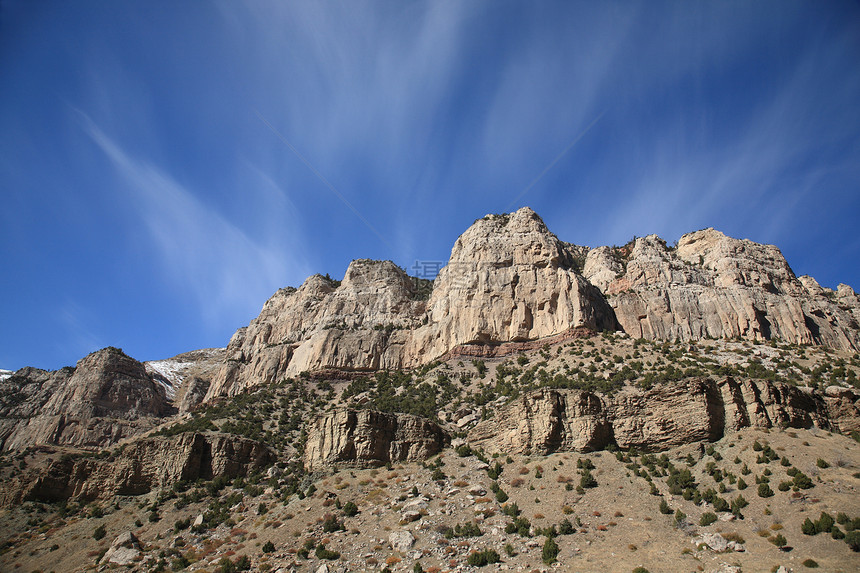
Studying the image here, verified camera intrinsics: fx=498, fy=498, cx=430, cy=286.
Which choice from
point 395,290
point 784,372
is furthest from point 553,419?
point 395,290

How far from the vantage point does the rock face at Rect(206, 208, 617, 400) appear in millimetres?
69125

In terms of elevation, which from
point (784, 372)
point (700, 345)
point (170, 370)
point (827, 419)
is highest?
point (170, 370)

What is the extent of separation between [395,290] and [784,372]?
193 feet

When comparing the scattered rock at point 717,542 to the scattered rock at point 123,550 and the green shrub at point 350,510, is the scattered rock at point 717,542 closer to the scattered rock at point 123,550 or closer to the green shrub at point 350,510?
the green shrub at point 350,510

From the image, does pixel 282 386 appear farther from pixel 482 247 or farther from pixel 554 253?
pixel 554 253

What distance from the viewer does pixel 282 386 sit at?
70.9 meters

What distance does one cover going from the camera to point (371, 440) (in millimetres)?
43312

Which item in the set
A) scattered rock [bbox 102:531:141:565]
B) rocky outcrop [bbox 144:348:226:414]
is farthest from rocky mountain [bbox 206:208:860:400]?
scattered rock [bbox 102:531:141:565]

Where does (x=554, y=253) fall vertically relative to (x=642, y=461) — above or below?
above

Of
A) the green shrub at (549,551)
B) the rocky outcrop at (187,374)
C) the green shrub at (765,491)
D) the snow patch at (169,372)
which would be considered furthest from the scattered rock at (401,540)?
the snow patch at (169,372)

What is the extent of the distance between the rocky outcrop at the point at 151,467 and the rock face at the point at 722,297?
5298cm

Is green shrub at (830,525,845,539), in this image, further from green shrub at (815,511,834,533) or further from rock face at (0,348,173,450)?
rock face at (0,348,173,450)

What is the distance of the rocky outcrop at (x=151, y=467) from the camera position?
150 feet

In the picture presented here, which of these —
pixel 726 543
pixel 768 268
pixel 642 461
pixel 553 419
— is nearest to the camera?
pixel 726 543
